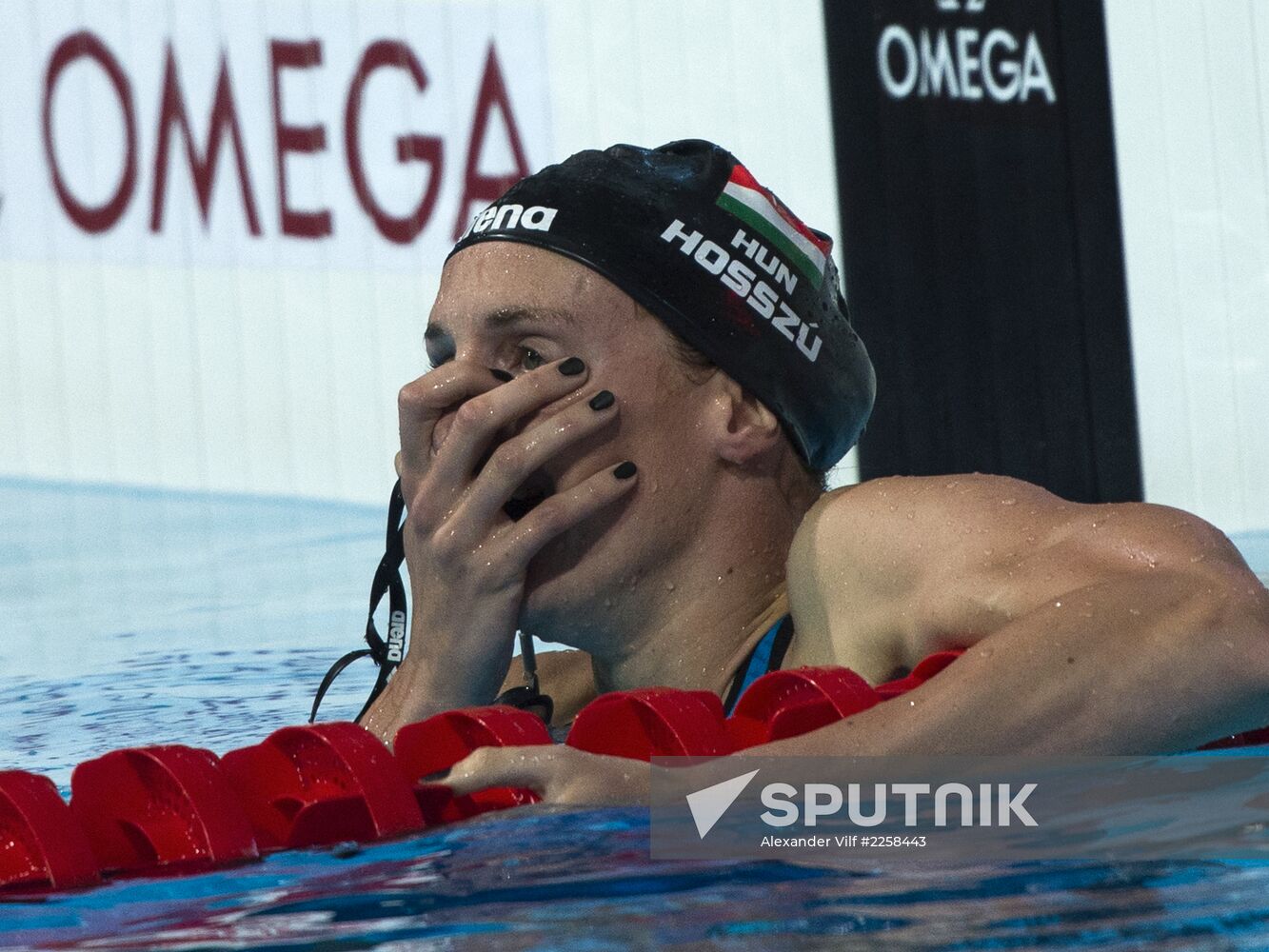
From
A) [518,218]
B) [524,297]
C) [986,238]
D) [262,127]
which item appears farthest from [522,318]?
[986,238]

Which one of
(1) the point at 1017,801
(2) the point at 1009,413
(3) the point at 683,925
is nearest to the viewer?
(3) the point at 683,925

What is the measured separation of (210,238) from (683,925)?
6.28 meters

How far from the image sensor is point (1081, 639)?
4.97 feet

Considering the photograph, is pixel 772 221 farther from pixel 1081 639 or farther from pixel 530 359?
pixel 1081 639

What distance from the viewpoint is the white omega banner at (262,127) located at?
6742 millimetres

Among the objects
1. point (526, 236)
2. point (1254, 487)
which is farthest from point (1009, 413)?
point (526, 236)

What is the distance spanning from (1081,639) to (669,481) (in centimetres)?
64

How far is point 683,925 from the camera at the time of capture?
115cm

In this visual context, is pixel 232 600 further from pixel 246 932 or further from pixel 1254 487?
pixel 1254 487

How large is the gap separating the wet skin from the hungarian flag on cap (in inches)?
7.1

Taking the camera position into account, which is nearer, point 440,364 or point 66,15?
point 440,364

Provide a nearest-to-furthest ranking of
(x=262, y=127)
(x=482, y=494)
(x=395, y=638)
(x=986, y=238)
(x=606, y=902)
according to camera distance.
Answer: (x=606, y=902), (x=482, y=494), (x=395, y=638), (x=262, y=127), (x=986, y=238)

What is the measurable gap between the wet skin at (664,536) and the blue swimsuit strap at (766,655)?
1 cm

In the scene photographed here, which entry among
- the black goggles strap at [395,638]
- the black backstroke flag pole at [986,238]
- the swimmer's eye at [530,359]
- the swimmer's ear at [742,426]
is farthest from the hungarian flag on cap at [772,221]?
the black backstroke flag pole at [986,238]
